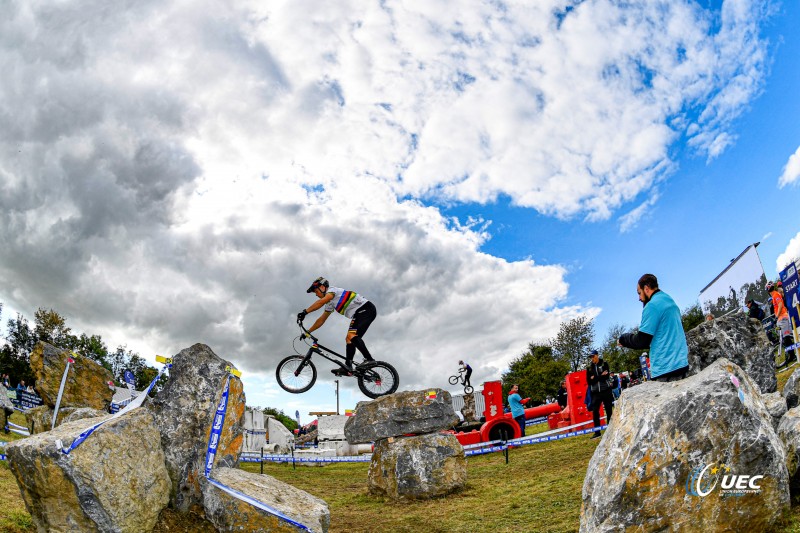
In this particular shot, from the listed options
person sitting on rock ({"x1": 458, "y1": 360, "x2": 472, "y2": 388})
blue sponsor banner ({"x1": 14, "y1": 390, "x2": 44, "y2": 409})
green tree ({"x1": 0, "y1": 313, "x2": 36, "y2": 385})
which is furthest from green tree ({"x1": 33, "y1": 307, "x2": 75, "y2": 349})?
person sitting on rock ({"x1": 458, "y1": 360, "x2": 472, "y2": 388})

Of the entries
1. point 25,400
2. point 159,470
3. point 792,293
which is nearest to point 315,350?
point 159,470

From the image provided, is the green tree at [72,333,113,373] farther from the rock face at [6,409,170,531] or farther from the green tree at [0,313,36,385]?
the rock face at [6,409,170,531]

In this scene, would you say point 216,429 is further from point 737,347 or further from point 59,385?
point 59,385

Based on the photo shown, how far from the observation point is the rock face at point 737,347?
9375mm

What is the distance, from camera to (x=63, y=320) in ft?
164

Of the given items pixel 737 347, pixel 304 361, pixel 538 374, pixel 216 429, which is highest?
pixel 538 374

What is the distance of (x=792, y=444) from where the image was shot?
506 cm

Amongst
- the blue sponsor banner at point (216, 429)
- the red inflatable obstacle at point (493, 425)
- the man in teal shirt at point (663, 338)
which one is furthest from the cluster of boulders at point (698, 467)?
the red inflatable obstacle at point (493, 425)

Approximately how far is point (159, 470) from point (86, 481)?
94 centimetres

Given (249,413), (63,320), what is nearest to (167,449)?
(249,413)

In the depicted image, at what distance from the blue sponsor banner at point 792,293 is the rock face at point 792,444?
10.4 metres

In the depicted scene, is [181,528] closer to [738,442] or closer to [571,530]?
[571,530]

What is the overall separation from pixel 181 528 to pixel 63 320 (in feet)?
174

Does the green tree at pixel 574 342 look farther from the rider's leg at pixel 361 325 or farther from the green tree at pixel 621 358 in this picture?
the rider's leg at pixel 361 325
